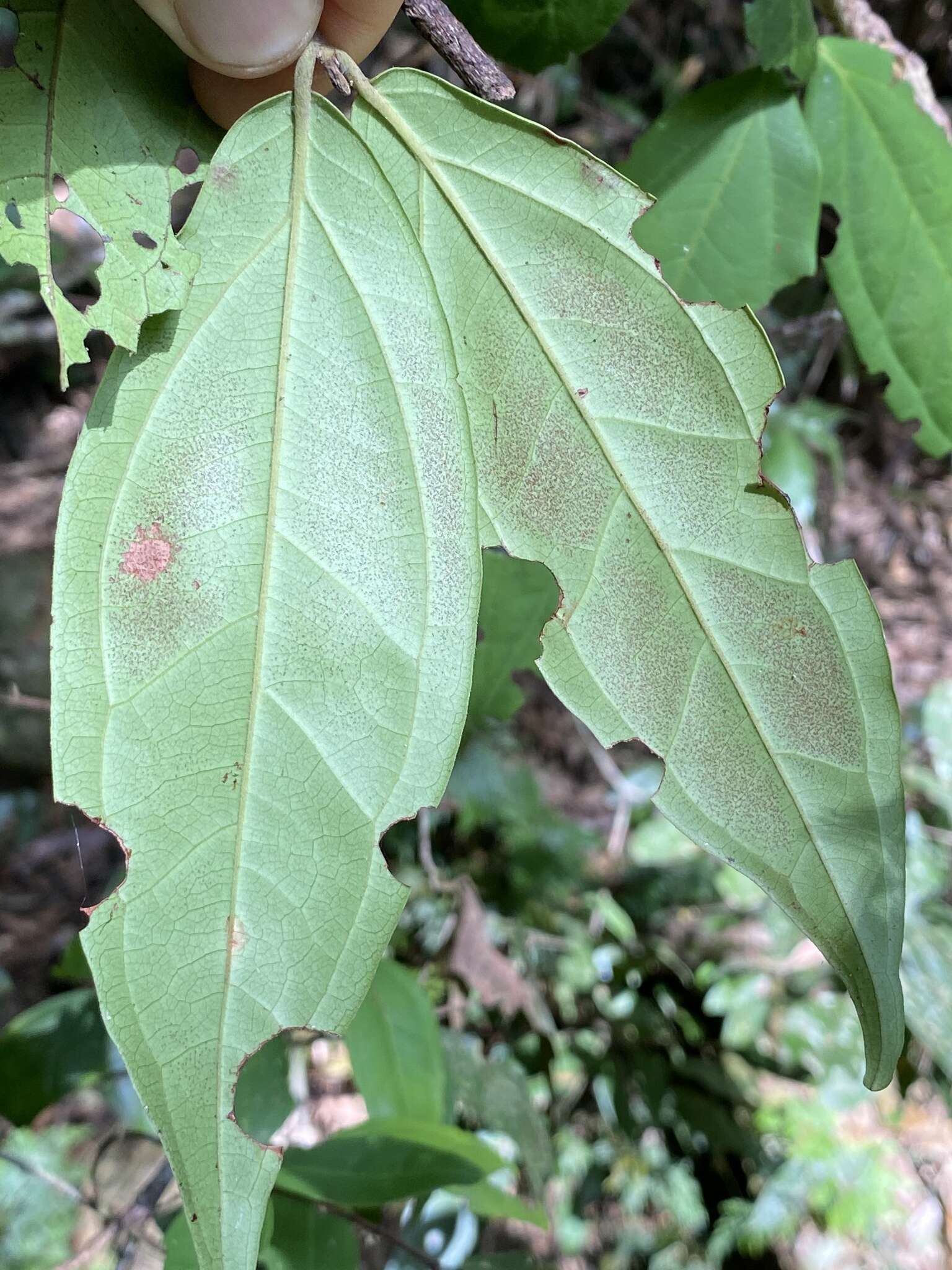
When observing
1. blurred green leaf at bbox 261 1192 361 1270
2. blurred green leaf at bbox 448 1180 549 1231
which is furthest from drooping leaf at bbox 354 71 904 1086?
blurred green leaf at bbox 448 1180 549 1231

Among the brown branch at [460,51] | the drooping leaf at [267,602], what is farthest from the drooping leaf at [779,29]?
the drooping leaf at [267,602]

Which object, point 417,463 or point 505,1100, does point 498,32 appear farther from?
point 505,1100

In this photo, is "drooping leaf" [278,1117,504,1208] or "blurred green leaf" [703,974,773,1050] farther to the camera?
"blurred green leaf" [703,974,773,1050]

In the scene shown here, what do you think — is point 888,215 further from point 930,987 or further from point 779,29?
point 930,987

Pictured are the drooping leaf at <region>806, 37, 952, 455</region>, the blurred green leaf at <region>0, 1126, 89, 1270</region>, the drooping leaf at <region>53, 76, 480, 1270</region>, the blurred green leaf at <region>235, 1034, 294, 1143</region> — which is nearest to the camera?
the drooping leaf at <region>53, 76, 480, 1270</region>

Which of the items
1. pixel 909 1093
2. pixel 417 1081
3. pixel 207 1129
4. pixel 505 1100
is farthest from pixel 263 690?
pixel 909 1093

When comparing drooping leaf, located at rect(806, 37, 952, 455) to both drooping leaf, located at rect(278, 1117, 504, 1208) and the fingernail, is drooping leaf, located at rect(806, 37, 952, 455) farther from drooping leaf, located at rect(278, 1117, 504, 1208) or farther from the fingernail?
drooping leaf, located at rect(278, 1117, 504, 1208)

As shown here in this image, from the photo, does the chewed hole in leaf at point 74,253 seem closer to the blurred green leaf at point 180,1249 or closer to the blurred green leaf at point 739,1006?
the blurred green leaf at point 180,1249

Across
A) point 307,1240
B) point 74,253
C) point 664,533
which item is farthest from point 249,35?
point 74,253
